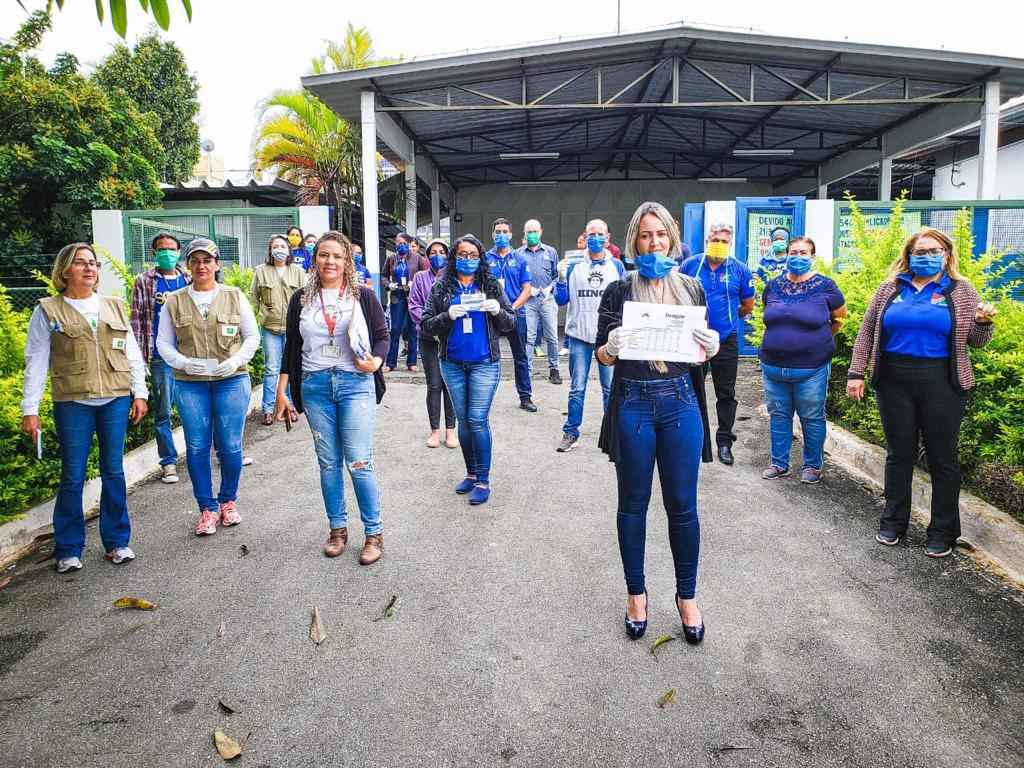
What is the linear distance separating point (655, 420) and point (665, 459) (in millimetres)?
191

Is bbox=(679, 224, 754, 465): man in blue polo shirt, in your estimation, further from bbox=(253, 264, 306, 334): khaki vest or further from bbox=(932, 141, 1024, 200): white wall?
bbox=(932, 141, 1024, 200): white wall

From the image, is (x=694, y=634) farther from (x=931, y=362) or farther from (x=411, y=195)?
(x=411, y=195)

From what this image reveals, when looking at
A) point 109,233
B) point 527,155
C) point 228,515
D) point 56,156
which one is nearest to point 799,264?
point 228,515

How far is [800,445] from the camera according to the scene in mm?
7172

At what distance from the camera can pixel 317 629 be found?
12.0 feet

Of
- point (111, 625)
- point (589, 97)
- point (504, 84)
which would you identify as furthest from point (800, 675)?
point (589, 97)

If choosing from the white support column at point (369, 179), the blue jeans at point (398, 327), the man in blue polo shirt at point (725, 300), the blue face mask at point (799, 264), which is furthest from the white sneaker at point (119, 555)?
the white support column at point (369, 179)

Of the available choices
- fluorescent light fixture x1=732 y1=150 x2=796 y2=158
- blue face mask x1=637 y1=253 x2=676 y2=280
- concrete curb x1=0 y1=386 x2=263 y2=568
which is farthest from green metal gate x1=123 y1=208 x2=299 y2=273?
fluorescent light fixture x1=732 y1=150 x2=796 y2=158

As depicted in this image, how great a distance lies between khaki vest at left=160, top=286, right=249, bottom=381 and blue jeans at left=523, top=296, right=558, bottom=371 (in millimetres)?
5632

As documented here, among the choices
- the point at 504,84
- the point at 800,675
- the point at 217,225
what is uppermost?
the point at 504,84

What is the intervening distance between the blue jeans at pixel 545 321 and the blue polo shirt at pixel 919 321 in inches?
228

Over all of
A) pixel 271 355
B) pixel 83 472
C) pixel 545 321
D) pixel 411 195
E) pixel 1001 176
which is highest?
pixel 1001 176

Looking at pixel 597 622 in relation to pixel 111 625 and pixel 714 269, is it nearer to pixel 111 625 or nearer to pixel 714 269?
pixel 111 625

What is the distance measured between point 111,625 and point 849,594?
3.86 metres
